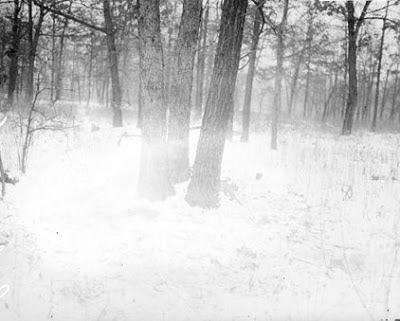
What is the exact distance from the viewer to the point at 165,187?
557cm

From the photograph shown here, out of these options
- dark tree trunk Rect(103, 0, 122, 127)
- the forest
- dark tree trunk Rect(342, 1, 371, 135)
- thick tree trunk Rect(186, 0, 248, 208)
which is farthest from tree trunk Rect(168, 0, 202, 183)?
dark tree trunk Rect(342, 1, 371, 135)

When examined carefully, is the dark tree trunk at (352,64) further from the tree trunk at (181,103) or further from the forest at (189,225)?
the tree trunk at (181,103)

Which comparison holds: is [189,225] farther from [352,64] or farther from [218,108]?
[352,64]

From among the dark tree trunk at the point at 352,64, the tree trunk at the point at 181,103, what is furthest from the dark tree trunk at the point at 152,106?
the dark tree trunk at the point at 352,64

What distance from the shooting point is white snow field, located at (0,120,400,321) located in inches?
140

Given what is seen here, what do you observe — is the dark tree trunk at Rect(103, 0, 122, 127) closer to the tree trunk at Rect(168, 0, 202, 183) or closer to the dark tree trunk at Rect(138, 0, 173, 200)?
the tree trunk at Rect(168, 0, 202, 183)

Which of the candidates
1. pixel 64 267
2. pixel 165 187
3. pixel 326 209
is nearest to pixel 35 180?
pixel 165 187

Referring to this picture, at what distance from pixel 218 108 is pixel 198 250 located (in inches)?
82.5

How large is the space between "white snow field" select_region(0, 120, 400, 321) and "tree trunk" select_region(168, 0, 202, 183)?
55cm

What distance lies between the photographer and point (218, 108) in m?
5.30

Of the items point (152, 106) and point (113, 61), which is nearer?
point (152, 106)

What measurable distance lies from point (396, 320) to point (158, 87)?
158 inches

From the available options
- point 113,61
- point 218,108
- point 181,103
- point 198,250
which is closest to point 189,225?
point 198,250

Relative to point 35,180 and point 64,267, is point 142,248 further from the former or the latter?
point 35,180
